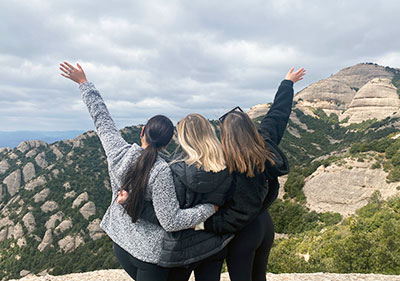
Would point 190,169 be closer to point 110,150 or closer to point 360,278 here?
point 110,150

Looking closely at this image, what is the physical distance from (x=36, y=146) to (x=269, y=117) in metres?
85.8

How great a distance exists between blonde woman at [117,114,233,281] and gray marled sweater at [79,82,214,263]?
0.28ft

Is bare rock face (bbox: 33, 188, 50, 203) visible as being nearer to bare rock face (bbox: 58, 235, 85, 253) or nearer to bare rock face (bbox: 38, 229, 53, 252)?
bare rock face (bbox: 38, 229, 53, 252)

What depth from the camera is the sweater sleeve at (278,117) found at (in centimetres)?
278

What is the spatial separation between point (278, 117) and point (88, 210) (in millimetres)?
53451

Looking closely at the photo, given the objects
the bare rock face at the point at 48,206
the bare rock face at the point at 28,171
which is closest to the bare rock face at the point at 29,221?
the bare rock face at the point at 48,206

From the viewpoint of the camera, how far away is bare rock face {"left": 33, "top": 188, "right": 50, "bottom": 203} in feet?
174

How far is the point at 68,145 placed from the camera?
→ 72.3 m

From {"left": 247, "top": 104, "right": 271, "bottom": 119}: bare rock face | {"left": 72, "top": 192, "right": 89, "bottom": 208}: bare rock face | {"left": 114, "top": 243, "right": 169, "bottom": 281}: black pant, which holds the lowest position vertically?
{"left": 72, "top": 192, "right": 89, "bottom": 208}: bare rock face

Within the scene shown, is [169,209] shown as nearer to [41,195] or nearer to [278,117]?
[278,117]

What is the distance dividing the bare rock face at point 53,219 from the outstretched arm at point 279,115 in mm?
56498

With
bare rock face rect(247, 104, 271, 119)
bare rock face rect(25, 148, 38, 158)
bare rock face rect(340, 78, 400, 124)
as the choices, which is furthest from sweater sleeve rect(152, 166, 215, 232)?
bare rock face rect(247, 104, 271, 119)

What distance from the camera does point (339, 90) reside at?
100875 millimetres

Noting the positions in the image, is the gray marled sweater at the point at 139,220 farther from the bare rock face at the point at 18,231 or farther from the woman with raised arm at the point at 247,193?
the bare rock face at the point at 18,231
